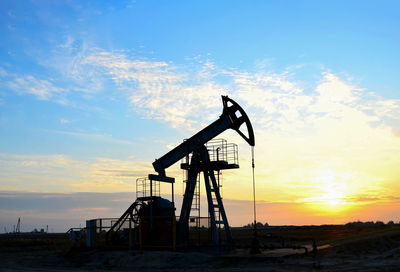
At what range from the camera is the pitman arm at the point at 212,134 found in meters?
21.4

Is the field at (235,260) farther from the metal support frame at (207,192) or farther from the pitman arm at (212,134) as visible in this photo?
the pitman arm at (212,134)

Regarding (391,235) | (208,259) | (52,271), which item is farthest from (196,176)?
(391,235)

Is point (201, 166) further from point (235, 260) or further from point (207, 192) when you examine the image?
point (235, 260)

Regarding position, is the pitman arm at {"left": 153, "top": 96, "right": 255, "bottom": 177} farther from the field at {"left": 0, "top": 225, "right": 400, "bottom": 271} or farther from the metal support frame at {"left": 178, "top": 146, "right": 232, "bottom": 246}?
the field at {"left": 0, "top": 225, "right": 400, "bottom": 271}

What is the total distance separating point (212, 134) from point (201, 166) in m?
1.82

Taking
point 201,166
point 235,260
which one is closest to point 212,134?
point 201,166

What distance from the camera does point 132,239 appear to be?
22516mm

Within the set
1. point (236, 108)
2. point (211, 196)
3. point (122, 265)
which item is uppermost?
point (236, 108)

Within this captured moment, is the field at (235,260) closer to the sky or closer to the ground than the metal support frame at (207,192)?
closer to the ground

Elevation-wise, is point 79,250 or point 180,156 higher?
point 180,156

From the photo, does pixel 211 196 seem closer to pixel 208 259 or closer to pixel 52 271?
pixel 208 259

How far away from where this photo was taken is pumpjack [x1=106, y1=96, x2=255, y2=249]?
21.5 m

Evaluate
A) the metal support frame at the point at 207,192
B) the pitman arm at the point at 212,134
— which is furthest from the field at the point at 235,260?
the pitman arm at the point at 212,134

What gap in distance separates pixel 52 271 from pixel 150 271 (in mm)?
3911
